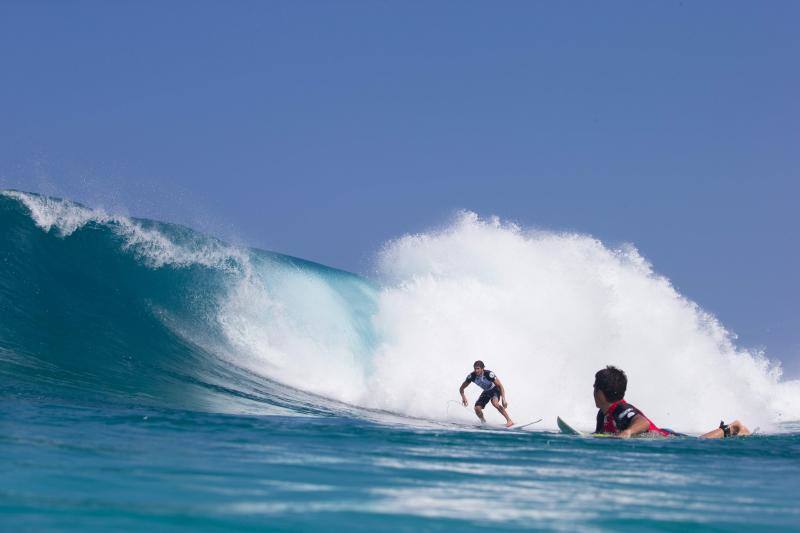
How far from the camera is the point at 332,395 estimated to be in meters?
14.0

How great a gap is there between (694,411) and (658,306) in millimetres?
2910

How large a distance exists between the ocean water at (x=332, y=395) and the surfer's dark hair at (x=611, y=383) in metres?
0.59

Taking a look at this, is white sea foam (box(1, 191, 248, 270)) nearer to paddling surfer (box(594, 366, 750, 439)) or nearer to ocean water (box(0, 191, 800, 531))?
ocean water (box(0, 191, 800, 531))

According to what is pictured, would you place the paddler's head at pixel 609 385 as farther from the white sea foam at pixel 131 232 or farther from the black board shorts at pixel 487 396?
the white sea foam at pixel 131 232

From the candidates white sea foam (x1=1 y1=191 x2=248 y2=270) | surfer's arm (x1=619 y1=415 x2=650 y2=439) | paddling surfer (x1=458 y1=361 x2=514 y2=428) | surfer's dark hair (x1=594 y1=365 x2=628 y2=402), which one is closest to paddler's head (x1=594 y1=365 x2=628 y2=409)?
surfer's dark hair (x1=594 y1=365 x2=628 y2=402)

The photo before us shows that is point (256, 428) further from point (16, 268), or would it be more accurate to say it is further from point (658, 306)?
point (658, 306)

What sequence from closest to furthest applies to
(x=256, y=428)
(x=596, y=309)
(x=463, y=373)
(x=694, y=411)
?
(x=256, y=428) → (x=463, y=373) → (x=694, y=411) → (x=596, y=309)

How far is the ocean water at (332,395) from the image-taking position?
3926 mm

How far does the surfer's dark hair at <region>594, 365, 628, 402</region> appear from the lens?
25.4 feet

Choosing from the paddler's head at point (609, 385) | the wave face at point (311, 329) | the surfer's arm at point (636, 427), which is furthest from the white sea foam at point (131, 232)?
the surfer's arm at point (636, 427)

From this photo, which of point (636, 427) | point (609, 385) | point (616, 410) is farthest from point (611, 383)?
point (636, 427)

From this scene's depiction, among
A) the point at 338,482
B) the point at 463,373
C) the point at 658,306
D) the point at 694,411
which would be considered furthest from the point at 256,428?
the point at 658,306

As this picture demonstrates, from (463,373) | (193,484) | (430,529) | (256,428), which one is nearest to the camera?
(430,529)

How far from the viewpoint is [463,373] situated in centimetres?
1662
